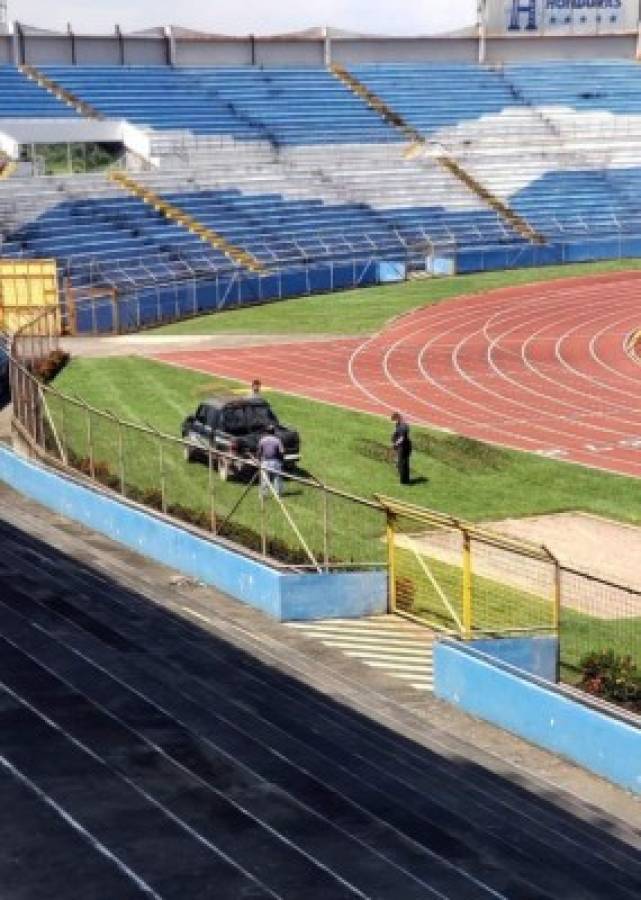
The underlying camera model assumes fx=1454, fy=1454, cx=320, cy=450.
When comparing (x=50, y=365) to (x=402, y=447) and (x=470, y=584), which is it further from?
(x=470, y=584)

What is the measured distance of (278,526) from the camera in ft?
78.3

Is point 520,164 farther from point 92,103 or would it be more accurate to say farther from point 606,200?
point 92,103

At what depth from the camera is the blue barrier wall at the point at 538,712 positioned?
51.4ft

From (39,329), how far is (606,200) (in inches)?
1578

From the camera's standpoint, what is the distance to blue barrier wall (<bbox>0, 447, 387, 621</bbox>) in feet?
67.7

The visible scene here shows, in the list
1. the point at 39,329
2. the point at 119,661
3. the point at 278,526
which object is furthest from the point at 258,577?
the point at 39,329

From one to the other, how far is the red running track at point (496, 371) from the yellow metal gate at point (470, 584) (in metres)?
10.0

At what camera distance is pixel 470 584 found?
18.3m

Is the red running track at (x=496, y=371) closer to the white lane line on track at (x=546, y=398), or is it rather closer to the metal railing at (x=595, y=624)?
the white lane line on track at (x=546, y=398)

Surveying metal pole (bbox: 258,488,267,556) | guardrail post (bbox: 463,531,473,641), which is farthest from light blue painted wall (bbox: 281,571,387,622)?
guardrail post (bbox: 463,531,473,641)

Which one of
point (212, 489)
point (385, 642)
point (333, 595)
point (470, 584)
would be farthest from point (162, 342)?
point (470, 584)

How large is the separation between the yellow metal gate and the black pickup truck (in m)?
7.33

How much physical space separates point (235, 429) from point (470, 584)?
12842 millimetres

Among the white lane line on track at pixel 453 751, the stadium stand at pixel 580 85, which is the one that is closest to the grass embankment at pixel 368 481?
the white lane line on track at pixel 453 751
